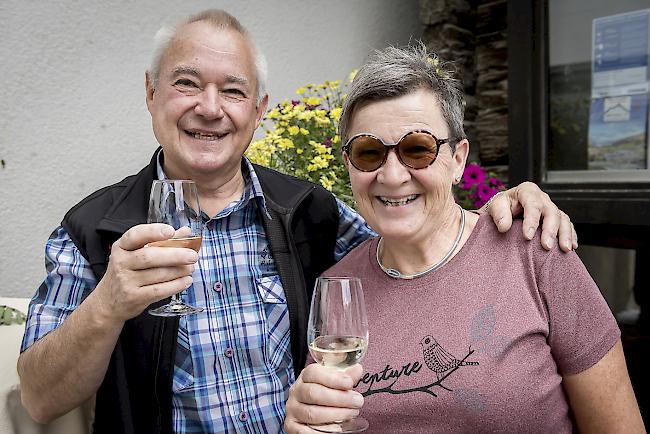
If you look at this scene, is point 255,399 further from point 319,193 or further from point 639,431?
point 639,431

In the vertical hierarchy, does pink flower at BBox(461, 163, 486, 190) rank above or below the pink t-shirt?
above

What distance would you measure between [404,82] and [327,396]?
3.09ft

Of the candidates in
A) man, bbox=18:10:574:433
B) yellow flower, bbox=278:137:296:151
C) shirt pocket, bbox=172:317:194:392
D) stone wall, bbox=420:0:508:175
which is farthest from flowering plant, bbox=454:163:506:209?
shirt pocket, bbox=172:317:194:392

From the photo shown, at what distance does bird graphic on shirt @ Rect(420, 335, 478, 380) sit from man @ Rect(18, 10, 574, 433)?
41cm

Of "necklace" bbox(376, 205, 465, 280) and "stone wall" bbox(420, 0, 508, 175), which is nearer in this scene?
"necklace" bbox(376, 205, 465, 280)

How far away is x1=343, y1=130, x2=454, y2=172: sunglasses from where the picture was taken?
5.65ft

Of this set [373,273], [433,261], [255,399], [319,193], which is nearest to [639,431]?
[433,261]

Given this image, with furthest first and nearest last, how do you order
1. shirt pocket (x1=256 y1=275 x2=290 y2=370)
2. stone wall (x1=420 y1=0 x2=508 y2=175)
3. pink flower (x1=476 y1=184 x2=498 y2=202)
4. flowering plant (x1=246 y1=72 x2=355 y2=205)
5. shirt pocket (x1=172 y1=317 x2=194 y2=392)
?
stone wall (x1=420 y1=0 x2=508 y2=175) → pink flower (x1=476 y1=184 x2=498 y2=202) → flowering plant (x1=246 y1=72 x2=355 y2=205) → shirt pocket (x1=256 y1=275 x2=290 y2=370) → shirt pocket (x1=172 y1=317 x2=194 y2=392)

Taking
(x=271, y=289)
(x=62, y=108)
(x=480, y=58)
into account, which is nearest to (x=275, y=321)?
(x=271, y=289)

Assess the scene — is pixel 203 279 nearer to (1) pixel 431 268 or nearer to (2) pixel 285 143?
(1) pixel 431 268

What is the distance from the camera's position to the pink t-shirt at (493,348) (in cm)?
159

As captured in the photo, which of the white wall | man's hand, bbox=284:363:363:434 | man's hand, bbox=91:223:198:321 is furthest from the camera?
the white wall

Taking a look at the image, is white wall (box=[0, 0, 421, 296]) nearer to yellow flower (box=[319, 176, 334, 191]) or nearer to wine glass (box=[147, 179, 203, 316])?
yellow flower (box=[319, 176, 334, 191])

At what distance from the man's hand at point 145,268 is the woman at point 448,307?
0.41 m
